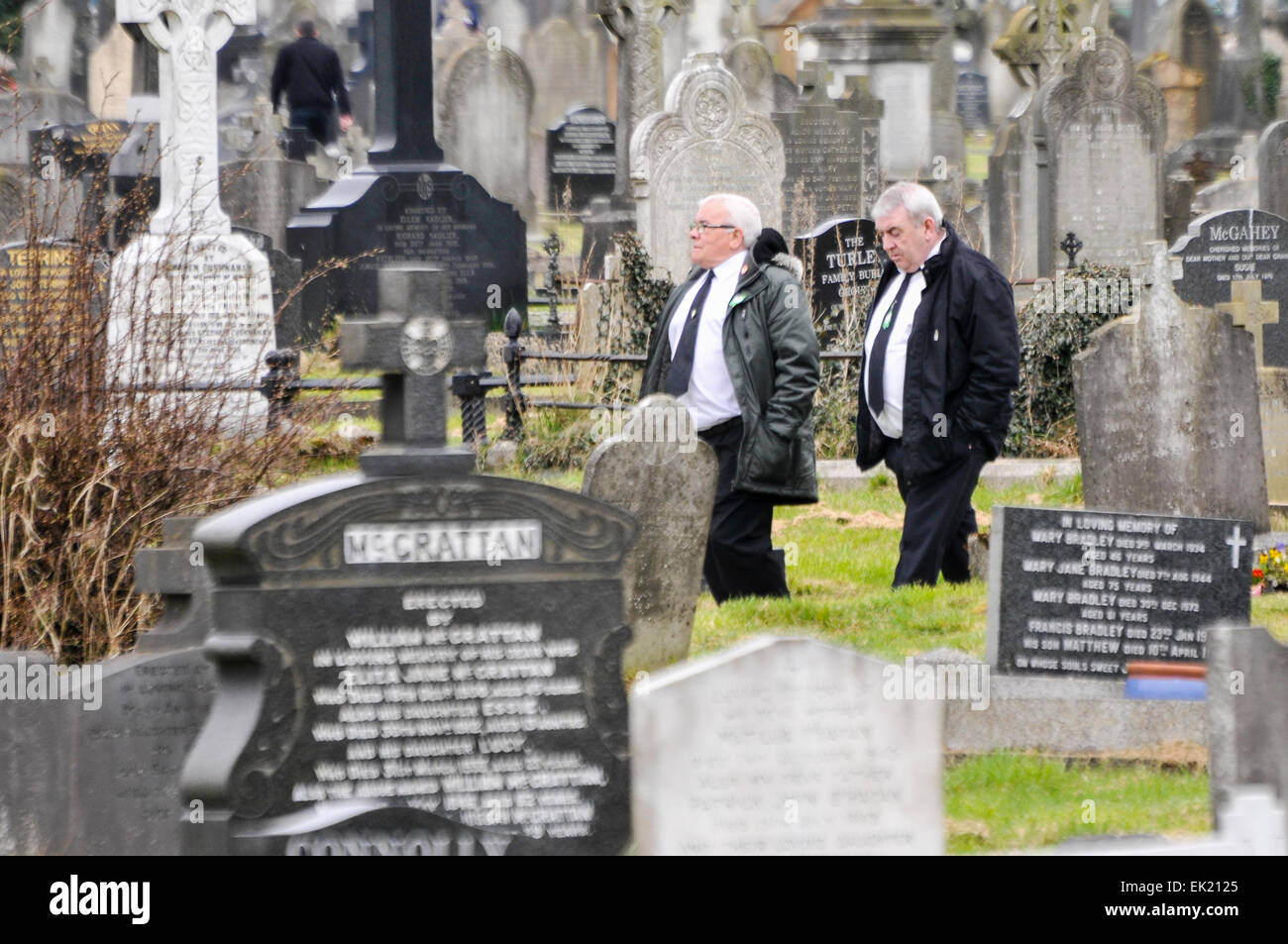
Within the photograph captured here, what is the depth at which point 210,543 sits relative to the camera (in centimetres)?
514

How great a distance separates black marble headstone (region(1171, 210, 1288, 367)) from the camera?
474 inches

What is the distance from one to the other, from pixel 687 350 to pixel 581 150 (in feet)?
66.8

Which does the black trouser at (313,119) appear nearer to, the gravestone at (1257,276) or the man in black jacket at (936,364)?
the gravestone at (1257,276)

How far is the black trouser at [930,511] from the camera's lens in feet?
29.3

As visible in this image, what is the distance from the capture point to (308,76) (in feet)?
85.6

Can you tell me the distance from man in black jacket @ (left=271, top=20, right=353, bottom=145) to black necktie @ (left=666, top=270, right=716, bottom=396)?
1766 centimetres

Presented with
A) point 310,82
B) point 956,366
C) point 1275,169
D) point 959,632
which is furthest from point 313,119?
point 959,632

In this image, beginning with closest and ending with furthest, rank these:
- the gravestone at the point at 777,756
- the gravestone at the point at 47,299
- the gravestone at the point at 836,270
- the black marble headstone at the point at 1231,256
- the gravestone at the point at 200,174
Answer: the gravestone at the point at 777,756 → the gravestone at the point at 47,299 → the black marble headstone at the point at 1231,256 → the gravestone at the point at 200,174 → the gravestone at the point at 836,270

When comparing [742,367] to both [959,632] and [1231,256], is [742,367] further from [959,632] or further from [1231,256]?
[1231,256]

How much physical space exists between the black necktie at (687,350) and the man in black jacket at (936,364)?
2.61 ft

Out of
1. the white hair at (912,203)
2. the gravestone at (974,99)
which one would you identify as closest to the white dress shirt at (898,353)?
the white hair at (912,203)

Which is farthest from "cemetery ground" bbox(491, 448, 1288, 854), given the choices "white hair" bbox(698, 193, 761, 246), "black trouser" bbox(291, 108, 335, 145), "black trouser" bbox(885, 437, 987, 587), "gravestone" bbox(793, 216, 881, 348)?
"black trouser" bbox(291, 108, 335, 145)

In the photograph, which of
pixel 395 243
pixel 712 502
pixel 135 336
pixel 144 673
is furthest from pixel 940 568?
pixel 395 243

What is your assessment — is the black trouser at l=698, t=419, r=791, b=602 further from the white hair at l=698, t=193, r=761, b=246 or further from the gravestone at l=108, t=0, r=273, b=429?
the gravestone at l=108, t=0, r=273, b=429
